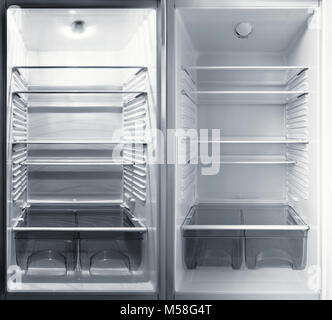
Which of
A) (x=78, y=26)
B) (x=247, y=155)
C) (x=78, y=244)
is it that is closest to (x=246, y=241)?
(x=247, y=155)

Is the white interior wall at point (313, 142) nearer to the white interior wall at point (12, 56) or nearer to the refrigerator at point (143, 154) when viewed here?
the refrigerator at point (143, 154)

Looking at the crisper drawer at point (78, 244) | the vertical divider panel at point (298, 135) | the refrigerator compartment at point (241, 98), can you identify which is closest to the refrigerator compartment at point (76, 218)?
the crisper drawer at point (78, 244)

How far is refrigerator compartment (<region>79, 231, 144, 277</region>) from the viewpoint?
194 cm

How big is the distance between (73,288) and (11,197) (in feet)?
1.49

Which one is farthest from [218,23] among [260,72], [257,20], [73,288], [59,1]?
[73,288]

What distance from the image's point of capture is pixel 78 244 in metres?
1.95

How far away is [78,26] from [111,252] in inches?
37.8

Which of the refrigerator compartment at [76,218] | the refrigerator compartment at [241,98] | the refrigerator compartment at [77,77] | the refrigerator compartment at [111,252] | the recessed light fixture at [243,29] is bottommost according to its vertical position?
the refrigerator compartment at [111,252]

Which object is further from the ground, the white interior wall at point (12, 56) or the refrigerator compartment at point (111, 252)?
the white interior wall at point (12, 56)

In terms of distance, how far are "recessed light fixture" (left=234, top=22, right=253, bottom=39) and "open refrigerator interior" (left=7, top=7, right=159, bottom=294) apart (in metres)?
0.36

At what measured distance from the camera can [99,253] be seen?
1.96 meters

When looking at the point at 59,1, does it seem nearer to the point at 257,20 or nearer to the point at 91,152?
the point at 91,152

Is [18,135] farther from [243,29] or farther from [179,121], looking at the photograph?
[243,29]

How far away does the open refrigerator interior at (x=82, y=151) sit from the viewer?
6.24 feet
